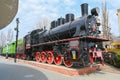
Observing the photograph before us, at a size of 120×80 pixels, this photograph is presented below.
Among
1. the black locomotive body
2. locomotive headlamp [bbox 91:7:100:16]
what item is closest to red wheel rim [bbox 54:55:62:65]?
the black locomotive body

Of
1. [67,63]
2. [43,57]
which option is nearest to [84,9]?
[67,63]

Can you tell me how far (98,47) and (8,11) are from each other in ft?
30.5

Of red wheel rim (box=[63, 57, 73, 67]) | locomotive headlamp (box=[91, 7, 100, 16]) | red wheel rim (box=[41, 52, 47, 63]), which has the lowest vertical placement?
red wheel rim (box=[63, 57, 73, 67])

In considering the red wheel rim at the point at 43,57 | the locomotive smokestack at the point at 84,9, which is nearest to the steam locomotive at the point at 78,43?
the locomotive smokestack at the point at 84,9

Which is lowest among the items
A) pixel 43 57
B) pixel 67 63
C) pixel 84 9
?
pixel 67 63

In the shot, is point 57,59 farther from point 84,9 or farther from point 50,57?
point 84,9

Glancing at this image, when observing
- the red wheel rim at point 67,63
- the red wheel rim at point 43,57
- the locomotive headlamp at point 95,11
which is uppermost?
the locomotive headlamp at point 95,11

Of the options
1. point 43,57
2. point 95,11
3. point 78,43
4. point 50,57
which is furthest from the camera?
point 43,57

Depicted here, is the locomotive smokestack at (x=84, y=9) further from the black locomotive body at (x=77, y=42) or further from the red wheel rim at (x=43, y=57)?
the red wheel rim at (x=43, y=57)

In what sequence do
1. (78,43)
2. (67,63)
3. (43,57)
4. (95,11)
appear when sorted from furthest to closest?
(43,57) < (67,63) < (95,11) < (78,43)

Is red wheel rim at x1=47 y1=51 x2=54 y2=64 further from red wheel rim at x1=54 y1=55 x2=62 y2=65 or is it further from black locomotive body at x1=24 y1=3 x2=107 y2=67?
red wheel rim at x1=54 y1=55 x2=62 y2=65

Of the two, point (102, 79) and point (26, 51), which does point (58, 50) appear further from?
point (26, 51)

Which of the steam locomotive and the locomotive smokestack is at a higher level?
the locomotive smokestack

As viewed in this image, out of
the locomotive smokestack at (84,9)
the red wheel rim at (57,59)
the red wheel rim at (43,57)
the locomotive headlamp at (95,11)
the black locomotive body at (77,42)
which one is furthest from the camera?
the red wheel rim at (43,57)
